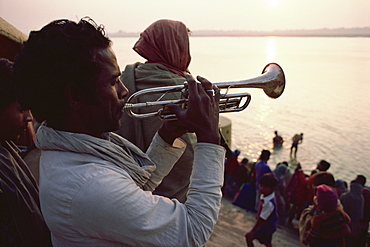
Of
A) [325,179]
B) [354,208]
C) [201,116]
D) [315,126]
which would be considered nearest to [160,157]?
[201,116]

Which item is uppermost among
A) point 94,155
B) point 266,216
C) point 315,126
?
point 94,155

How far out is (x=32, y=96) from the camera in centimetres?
113

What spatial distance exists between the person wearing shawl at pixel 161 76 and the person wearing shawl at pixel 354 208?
12.6 feet

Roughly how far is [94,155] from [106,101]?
0.76 ft

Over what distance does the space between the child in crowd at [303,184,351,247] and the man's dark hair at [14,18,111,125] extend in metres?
3.51

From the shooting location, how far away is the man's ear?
1135 millimetres

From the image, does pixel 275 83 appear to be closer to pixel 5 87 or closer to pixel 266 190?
pixel 5 87

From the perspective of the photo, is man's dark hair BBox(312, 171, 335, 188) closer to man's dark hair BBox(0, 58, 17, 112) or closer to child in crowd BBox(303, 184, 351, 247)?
child in crowd BBox(303, 184, 351, 247)

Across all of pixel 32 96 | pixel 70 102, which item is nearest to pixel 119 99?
pixel 70 102

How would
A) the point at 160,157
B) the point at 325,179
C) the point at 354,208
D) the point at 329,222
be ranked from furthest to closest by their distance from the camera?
the point at 354,208 → the point at 325,179 → the point at 329,222 → the point at 160,157

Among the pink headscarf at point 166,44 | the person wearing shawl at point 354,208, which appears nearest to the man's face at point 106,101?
the pink headscarf at point 166,44

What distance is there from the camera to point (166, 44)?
2424 mm

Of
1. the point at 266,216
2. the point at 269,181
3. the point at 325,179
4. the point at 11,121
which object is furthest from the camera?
the point at 325,179

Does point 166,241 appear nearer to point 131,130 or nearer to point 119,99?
point 119,99
